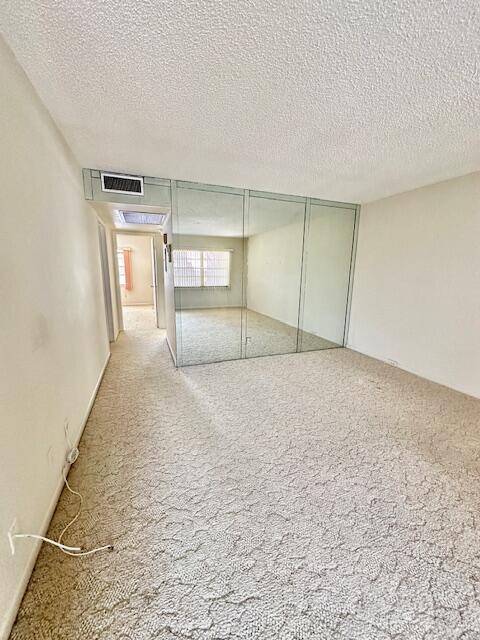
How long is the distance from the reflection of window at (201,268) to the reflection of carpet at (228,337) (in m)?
0.44

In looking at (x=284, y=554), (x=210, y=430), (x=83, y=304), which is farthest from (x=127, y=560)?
(x=83, y=304)

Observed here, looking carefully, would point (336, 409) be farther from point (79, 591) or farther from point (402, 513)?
point (79, 591)

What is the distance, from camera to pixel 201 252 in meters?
4.07

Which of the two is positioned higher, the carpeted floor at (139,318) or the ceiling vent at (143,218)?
the ceiling vent at (143,218)

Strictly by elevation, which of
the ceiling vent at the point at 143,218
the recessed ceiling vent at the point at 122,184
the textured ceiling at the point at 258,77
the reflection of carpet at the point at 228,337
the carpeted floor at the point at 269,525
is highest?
the textured ceiling at the point at 258,77

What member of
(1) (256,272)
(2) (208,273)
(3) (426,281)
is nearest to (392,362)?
(3) (426,281)

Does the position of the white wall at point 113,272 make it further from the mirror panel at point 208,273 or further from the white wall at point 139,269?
the white wall at point 139,269

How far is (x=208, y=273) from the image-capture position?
430cm

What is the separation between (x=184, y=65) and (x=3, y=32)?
827mm

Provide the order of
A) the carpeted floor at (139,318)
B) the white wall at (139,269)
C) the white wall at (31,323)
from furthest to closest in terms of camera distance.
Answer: the white wall at (139,269) → the carpeted floor at (139,318) → the white wall at (31,323)

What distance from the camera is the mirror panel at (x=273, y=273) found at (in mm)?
4016

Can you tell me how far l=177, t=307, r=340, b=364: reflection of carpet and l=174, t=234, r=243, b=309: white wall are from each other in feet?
0.39

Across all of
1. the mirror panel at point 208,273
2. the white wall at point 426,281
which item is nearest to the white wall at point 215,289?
the mirror panel at point 208,273

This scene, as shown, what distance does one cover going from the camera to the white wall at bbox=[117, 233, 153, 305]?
9.13 meters
